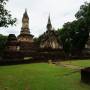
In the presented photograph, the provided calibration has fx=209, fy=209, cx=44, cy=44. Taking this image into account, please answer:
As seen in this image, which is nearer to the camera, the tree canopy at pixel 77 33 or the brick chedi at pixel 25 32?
the tree canopy at pixel 77 33

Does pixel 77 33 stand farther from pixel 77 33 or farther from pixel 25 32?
pixel 25 32

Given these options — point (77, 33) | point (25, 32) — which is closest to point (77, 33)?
point (77, 33)

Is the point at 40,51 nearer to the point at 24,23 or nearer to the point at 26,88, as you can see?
the point at 24,23

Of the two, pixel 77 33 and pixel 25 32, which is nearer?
pixel 77 33

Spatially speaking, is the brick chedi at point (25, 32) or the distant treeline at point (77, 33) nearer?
the distant treeline at point (77, 33)

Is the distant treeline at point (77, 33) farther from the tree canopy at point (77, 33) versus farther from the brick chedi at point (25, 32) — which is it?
the brick chedi at point (25, 32)

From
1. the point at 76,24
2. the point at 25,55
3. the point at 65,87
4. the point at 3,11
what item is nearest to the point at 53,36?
the point at 76,24

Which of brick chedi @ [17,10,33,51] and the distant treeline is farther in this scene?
brick chedi @ [17,10,33,51]

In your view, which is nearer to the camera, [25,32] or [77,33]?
[77,33]

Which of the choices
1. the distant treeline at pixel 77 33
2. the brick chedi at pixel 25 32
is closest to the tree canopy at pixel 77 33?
the distant treeline at pixel 77 33

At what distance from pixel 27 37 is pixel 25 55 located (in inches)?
765

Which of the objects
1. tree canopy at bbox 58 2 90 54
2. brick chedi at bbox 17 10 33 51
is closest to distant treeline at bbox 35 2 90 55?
tree canopy at bbox 58 2 90 54

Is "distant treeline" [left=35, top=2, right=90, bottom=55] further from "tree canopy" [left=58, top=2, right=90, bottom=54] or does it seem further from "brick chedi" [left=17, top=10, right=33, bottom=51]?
"brick chedi" [left=17, top=10, right=33, bottom=51]

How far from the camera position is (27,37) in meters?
62.6
